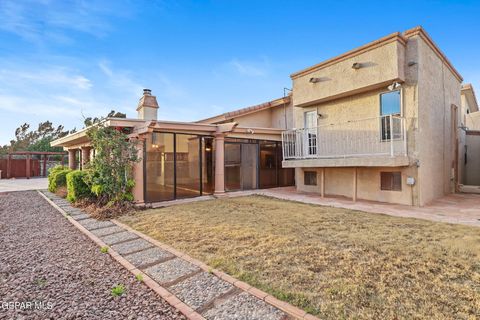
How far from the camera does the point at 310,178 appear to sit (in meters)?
12.2

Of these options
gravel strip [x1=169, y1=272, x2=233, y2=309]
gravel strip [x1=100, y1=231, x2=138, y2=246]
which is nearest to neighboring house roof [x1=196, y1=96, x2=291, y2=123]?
gravel strip [x1=100, y1=231, x2=138, y2=246]

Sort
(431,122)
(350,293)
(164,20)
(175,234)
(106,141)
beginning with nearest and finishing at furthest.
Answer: (350,293), (175,234), (106,141), (431,122), (164,20)

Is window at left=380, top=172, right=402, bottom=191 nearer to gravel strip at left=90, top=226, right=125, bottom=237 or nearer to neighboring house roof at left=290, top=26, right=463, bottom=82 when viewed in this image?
neighboring house roof at left=290, top=26, right=463, bottom=82

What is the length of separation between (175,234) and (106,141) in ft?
16.1

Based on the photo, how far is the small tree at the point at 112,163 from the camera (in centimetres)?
844

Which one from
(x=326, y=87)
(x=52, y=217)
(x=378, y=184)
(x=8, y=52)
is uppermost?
(x=8, y=52)

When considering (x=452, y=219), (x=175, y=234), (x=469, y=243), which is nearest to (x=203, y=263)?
(x=175, y=234)

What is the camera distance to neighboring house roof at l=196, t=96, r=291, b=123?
46.3 ft

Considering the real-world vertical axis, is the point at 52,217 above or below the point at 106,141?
below

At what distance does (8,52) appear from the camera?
1081 centimetres

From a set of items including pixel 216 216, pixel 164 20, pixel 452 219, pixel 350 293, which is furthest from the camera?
pixel 164 20

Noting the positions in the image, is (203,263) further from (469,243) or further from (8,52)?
(8,52)

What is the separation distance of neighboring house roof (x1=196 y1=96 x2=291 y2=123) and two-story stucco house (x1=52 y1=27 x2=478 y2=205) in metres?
2.22

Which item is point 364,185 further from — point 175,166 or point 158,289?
point 158,289
